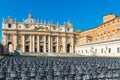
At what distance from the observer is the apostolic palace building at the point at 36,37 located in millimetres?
89000

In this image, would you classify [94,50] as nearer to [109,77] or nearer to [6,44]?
[6,44]

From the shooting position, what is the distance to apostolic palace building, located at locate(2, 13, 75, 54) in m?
89.0

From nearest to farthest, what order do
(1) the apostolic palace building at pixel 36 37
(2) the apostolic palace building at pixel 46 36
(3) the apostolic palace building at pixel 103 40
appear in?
(3) the apostolic palace building at pixel 103 40 < (2) the apostolic palace building at pixel 46 36 < (1) the apostolic palace building at pixel 36 37

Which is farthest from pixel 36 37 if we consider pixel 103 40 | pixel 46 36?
pixel 103 40

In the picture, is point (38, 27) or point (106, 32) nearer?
point (106, 32)

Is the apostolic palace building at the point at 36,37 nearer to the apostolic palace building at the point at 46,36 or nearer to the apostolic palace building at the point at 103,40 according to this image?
the apostolic palace building at the point at 46,36

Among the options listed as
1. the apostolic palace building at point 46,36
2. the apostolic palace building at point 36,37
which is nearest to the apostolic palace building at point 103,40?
the apostolic palace building at point 46,36

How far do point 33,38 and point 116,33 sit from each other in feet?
106


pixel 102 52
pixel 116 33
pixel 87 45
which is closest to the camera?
pixel 102 52

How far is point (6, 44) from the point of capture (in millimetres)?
87438

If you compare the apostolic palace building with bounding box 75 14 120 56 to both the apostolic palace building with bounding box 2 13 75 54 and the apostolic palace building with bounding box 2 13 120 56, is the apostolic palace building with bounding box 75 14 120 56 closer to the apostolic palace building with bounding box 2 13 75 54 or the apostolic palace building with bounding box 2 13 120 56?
the apostolic palace building with bounding box 2 13 120 56

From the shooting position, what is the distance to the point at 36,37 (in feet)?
303

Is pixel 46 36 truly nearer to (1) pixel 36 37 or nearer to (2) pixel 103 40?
(1) pixel 36 37

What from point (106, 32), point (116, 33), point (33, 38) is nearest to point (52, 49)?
point (33, 38)
